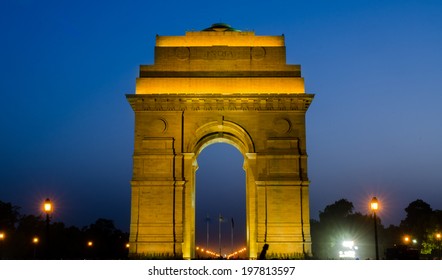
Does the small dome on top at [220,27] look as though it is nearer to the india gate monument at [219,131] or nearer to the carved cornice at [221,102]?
the india gate monument at [219,131]

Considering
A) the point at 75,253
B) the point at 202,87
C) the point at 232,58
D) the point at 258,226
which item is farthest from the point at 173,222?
the point at 75,253

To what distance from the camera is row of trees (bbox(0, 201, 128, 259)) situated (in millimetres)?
76662

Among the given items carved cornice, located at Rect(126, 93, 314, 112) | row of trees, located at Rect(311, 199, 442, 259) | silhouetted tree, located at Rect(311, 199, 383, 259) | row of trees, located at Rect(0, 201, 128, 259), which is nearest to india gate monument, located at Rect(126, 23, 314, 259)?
carved cornice, located at Rect(126, 93, 314, 112)

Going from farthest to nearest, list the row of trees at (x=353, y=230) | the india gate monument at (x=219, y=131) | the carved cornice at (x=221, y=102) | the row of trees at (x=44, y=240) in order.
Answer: the row of trees at (x=353, y=230)
the row of trees at (x=44, y=240)
the carved cornice at (x=221, y=102)
the india gate monument at (x=219, y=131)

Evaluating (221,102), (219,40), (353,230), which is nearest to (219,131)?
(221,102)

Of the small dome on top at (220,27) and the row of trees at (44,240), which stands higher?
the small dome on top at (220,27)

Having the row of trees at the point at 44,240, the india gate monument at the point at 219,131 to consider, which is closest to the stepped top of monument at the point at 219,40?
the india gate monument at the point at 219,131

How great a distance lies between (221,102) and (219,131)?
2997mm

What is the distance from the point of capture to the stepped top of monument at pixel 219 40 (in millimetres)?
42656

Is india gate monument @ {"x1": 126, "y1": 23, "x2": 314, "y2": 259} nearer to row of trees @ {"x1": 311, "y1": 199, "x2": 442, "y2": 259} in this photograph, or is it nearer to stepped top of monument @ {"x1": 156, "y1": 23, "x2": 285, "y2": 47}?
stepped top of monument @ {"x1": 156, "y1": 23, "x2": 285, "y2": 47}

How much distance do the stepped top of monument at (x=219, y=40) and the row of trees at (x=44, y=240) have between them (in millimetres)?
31193

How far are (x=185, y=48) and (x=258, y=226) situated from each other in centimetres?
1281

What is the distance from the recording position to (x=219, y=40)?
141ft

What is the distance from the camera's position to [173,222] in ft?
128
